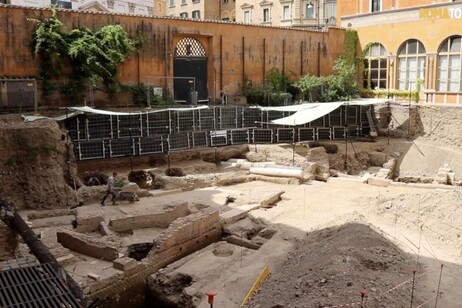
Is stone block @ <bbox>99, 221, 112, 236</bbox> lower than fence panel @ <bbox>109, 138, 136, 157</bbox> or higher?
lower

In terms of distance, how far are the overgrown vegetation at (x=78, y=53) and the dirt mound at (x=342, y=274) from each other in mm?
15632

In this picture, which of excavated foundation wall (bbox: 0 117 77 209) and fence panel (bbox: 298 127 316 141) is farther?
fence panel (bbox: 298 127 316 141)

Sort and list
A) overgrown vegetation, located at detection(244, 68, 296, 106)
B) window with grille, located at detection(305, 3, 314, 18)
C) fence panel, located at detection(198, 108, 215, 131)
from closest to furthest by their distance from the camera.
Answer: fence panel, located at detection(198, 108, 215, 131)
overgrown vegetation, located at detection(244, 68, 296, 106)
window with grille, located at detection(305, 3, 314, 18)

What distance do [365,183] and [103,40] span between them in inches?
563

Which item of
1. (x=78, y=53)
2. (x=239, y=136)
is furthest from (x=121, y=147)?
(x=239, y=136)

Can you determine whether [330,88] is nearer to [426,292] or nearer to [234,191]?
[234,191]

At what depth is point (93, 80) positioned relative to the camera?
81.4 ft

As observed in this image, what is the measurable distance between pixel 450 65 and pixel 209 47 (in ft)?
46.2

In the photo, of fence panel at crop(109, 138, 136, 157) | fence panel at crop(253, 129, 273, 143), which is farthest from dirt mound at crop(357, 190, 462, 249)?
fence panel at crop(109, 138, 136, 157)

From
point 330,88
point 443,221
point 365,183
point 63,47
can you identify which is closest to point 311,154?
point 365,183

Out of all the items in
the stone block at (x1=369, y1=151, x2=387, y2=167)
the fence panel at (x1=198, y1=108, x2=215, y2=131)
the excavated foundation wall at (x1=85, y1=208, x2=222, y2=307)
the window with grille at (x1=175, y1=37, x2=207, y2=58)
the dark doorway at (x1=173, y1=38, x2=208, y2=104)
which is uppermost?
the window with grille at (x1=175, y1=37, x2=207, y2=58)

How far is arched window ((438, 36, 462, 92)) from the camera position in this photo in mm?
29172

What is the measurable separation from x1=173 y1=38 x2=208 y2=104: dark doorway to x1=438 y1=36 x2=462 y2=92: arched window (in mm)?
13873

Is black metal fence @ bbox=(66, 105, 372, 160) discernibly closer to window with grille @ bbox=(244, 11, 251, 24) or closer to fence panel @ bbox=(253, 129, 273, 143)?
fence panel @ bbox=(253, 129, 273, 143)
